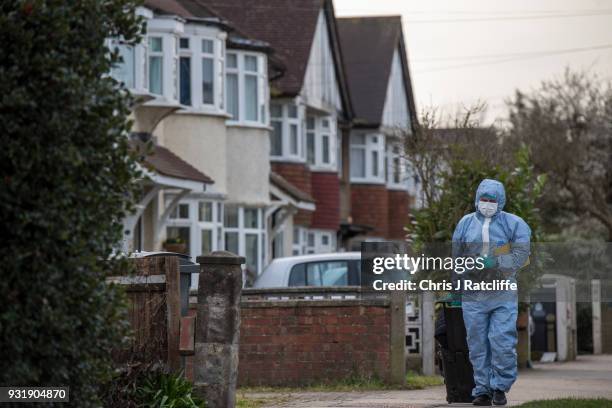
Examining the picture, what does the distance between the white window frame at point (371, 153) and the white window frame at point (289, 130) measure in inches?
411

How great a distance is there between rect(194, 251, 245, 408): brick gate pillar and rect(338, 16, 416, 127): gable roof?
134ft

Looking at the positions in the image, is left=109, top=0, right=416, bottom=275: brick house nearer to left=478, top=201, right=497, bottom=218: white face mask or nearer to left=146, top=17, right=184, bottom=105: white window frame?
left=146, top=17, right=184, bottom=105: white window frame

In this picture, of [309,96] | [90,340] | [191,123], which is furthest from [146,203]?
[90,340]

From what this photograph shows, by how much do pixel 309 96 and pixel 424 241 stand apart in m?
23.1

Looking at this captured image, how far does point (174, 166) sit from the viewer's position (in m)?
30.0

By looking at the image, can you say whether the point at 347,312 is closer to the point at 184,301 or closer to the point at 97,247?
the point at 184,301

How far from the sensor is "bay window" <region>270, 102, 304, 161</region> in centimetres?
4153

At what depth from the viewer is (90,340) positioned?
797 cm

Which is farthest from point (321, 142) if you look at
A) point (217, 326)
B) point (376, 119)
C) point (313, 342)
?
point (217, 326)

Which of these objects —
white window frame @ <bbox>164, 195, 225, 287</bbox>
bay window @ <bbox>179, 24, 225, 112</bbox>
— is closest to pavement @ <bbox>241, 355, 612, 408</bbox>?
white window frame @ <bbox>164, 195, 225, 287</bbox>

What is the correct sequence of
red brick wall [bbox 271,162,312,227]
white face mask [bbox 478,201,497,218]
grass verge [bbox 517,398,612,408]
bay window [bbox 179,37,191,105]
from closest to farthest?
1. grass verge [bbox 517,398,612,408]
2. white face mask [bbox 478,201,497,218]
3. bay window [bbox 179,37,191,105]
4. red brick wall [bbox 271,162,312,227]

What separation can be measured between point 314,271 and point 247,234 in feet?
51.1

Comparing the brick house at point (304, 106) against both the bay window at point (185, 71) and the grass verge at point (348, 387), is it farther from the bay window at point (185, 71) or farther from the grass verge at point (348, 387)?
the grass verge at point (348, 387)

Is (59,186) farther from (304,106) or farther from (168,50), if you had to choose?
(304,106)
